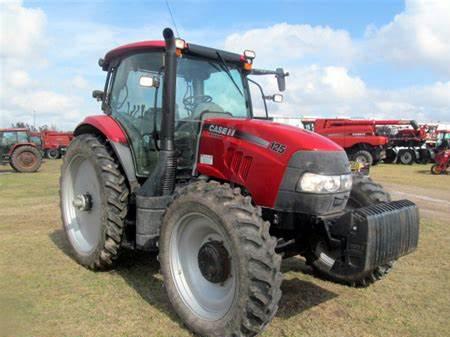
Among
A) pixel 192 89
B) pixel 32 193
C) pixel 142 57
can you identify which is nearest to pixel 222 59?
pixel 192 89

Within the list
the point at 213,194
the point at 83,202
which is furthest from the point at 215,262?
the point at 83,202

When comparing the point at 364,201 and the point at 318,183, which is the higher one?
the point at 318,183

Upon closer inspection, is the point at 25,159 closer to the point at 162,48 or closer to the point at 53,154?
the point at 53,154

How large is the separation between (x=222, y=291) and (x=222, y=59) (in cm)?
230

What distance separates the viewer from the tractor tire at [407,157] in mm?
24156

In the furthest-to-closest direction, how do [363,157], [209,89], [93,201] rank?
[363,157] < [93,201] < [209,89]

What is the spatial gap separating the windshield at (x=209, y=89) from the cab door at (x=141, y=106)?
9.0 inches

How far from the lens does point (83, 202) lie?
4.77 metres

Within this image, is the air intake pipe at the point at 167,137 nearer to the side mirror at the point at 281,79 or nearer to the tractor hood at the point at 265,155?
the tractor hood at the point at 265,155

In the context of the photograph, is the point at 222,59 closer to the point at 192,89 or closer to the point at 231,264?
the point at 192,89

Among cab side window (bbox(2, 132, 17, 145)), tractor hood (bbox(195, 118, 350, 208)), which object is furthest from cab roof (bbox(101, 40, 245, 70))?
cab side window (bbox(2, 132, 17, 145))

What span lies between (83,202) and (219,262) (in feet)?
6.87

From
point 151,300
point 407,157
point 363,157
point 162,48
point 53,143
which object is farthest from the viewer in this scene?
point 53,143

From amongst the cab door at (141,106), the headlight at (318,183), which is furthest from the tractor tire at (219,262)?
the cab door at (141,106)
